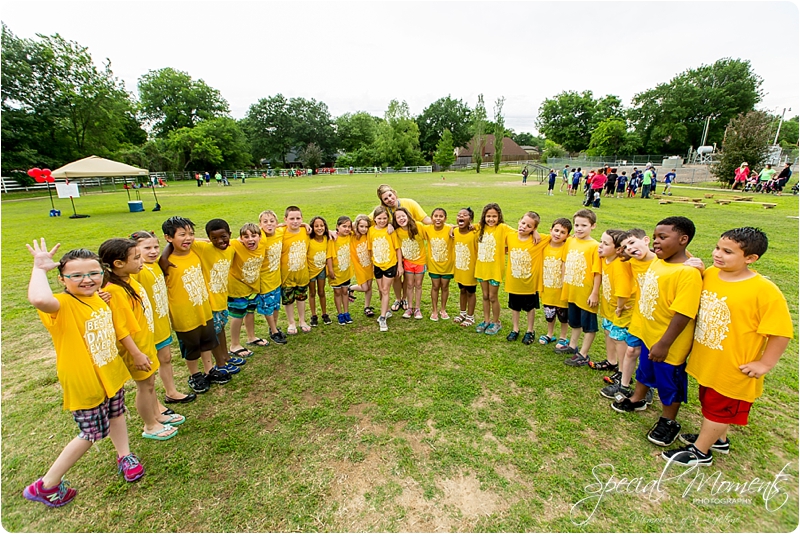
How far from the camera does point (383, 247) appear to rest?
5.03 meters

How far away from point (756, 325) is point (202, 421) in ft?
14.6

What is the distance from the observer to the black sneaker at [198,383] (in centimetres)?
373

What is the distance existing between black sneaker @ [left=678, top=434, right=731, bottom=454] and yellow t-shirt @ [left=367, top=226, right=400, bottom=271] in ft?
11.8

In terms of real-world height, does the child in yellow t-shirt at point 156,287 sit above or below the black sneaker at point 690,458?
above

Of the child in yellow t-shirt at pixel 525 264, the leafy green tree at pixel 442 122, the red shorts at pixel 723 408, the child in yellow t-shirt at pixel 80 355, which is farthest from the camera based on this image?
the leafy green tree at pixel 442 122

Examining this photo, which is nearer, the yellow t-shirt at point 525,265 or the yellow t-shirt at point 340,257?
the yellow t-shirt at point 525,265

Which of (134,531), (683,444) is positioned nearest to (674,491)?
Answer: (683,444)

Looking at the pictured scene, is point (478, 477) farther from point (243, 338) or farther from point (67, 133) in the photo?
point (67, 133)

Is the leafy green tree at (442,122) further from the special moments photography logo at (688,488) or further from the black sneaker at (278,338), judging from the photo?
the special moments photography logo at (688,488)

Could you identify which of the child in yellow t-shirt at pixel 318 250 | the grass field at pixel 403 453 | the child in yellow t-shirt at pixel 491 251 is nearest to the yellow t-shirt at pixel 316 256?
the child in yellow t-shirt at pixel 318 250

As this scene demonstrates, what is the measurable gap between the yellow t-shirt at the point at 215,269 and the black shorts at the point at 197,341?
241mm

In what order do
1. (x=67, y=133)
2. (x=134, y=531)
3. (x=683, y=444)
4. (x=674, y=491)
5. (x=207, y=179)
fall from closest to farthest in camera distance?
(x=134, y=531)
(x=674, y=491)
(x=683, y=444)
(x=67, y=133)
(x=207, y=179)

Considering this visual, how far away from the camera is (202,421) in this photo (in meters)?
3.29

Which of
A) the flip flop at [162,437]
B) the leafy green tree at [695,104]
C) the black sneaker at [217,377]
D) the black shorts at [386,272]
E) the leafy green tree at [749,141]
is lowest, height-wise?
→ the flip flop at [162,437]
